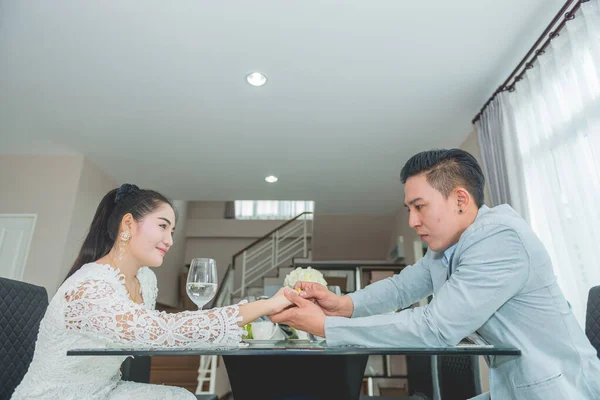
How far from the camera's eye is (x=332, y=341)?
974 millimetres

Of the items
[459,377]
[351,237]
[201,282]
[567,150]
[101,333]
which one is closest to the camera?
[101,333]

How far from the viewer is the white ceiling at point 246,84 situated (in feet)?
7.89

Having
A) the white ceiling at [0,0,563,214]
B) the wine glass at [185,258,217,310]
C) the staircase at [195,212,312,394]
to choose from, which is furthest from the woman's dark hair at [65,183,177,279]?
the staircase at [195,212,312,394]

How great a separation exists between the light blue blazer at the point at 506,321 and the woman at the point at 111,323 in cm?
35

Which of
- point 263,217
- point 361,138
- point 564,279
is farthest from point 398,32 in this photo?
Result: point 263,217

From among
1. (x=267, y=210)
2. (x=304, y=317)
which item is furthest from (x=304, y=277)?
(x=267, y=210)

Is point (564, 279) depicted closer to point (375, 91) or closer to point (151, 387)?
point (375, 91)

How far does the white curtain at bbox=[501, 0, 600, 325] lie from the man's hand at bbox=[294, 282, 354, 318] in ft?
4.96

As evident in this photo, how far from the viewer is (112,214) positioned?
1588mm

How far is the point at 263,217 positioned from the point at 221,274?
1.62 meters

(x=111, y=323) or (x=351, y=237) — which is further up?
(x=351, y=237)

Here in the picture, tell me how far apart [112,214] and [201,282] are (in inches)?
20.6

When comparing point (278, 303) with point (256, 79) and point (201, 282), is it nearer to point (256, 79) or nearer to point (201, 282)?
point (201, 282)

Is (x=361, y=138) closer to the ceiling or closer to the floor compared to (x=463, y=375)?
closer to the ceiling
